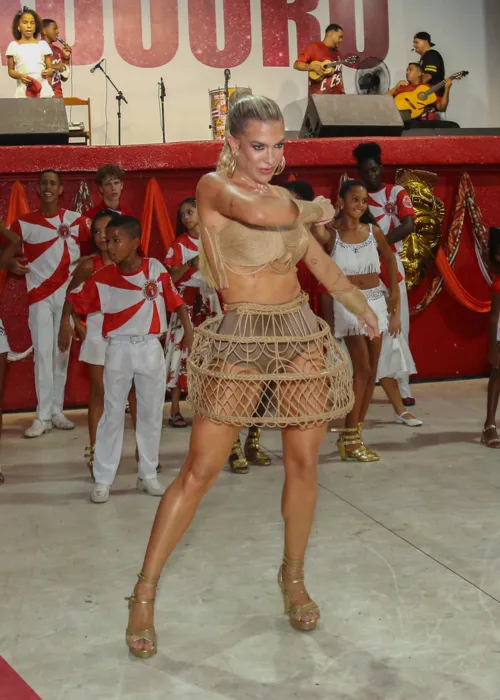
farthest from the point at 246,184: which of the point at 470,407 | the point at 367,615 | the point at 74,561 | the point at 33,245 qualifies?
the point at 470,407

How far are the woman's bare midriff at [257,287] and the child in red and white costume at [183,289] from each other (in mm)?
2741

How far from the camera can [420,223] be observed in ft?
24.4

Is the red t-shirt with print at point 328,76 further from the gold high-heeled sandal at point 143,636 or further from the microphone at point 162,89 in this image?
the gold high-heeled sandal at point 143,636

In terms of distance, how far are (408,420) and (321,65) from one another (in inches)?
215

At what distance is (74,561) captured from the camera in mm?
3941

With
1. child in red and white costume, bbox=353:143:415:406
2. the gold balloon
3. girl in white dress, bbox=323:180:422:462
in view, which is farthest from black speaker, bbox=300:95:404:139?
girl in white dress, bbox=323:180:422:462

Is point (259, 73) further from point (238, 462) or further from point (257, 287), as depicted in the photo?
point (257, 287)

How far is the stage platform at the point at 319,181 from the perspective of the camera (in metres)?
6.84

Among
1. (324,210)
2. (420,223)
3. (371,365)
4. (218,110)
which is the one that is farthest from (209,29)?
(324,210)

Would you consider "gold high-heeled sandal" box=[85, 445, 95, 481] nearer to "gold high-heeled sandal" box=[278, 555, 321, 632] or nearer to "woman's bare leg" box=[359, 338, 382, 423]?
"woman's bare leg" box=[359, 338, 382, 423]

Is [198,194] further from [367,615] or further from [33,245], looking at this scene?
[33,245]

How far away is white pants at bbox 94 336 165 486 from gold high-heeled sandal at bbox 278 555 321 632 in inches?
64.9

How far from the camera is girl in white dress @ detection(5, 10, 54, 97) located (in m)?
9.49

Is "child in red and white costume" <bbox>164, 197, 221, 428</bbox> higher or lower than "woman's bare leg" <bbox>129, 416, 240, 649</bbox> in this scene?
higher
